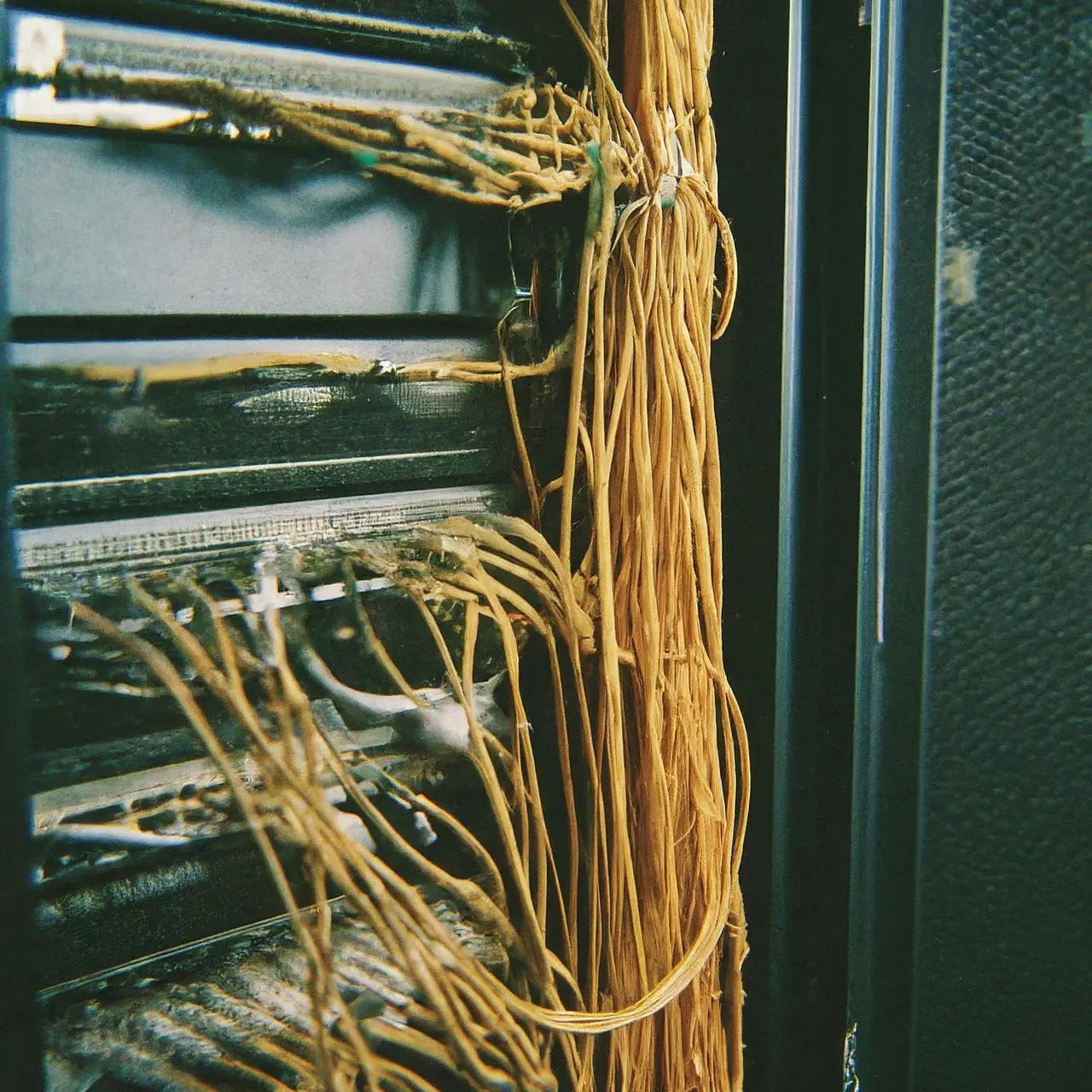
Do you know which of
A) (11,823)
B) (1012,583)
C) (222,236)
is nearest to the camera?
(11,823)

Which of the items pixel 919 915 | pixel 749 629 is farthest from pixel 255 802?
pixel 919 915

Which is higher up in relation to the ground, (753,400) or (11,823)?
(753,400)

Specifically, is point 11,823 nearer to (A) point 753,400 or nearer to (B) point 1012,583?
(A) point 753,400

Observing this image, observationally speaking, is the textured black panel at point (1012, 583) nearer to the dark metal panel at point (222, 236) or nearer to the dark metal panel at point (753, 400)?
the dark metal panel at point (753, 400)

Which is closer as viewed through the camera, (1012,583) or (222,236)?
(222,236)

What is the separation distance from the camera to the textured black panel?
2.48ft

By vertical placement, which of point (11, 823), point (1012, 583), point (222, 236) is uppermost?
point (222, 236)

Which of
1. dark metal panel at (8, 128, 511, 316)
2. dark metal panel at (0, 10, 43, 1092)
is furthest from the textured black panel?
dark metal panel at (0, 10, 43, 1092)

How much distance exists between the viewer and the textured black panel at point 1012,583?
2.48 ft

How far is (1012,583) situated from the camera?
79 cm

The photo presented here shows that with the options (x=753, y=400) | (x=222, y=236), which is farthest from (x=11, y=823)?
(x=753, y=400)

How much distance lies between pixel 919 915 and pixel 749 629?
30 cm

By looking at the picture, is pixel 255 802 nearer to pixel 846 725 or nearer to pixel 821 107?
pixel 846 725

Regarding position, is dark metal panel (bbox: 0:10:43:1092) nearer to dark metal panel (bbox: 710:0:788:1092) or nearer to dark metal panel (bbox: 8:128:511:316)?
dark metal panel (bbox: 8:128:511:316)
